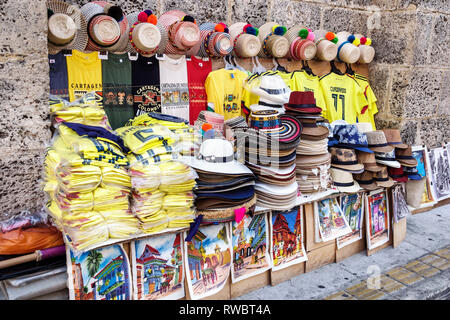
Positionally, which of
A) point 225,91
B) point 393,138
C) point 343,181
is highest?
point 225,91

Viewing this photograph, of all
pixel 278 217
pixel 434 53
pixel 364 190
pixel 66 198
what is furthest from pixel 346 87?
pixel 66 198

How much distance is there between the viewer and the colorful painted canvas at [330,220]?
3.79m

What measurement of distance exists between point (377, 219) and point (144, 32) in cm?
323

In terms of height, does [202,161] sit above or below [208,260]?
above

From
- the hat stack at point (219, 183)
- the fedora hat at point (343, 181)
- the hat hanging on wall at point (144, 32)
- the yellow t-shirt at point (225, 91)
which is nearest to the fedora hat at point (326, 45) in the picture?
the yellow t-shirt at point (225, 91)

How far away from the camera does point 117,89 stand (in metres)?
3.75

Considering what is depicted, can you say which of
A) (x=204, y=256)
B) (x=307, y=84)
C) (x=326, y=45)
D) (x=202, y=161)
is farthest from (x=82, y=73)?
(x=326, y=45)

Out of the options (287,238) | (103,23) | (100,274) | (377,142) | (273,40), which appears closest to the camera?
(100,274)

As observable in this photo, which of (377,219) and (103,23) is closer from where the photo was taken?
(103,23)

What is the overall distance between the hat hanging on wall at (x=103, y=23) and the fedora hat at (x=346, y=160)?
2.51 m

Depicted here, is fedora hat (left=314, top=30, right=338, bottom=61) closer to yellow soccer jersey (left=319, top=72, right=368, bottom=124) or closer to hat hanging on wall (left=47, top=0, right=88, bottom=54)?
yellow soccer jersey (left=319, top=72, right=368, bottom=124)

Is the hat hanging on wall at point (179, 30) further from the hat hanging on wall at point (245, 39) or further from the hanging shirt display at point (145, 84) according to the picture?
the hat hanging on wall at point (245, 39)

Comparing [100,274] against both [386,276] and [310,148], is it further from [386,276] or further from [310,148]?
[386,276]

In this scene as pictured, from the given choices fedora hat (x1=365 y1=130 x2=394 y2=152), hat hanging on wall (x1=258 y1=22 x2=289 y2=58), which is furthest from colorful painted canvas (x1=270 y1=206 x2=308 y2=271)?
hat hanging on wall (x1=258 y1=22 x2=289 y2=58)
